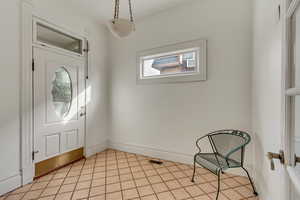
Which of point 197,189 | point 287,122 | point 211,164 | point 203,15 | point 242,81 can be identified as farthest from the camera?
point 203,15

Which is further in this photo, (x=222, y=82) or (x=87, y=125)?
(x=87, y=125)

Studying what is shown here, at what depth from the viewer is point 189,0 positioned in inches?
99.1

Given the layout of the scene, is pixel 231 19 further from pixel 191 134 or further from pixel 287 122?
pixel 287 122

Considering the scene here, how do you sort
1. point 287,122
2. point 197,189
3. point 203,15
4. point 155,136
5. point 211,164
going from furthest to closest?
point 155,136 < point 203,15 < point 197,189 < point 211,164 < point 287,122

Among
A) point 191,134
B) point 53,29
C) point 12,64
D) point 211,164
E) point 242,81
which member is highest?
point 53,29

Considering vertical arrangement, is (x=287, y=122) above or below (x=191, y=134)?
above

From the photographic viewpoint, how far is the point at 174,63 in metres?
2.79

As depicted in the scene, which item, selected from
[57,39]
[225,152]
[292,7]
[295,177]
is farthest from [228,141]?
[57,39]

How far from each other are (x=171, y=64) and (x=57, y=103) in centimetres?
214

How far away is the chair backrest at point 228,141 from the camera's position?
1930mm

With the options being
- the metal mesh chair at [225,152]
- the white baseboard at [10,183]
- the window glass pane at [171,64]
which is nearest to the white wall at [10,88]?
the white baseboard at [10,183]

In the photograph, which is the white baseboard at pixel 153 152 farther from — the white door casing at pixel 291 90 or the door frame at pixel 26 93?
the white door casing at pixel 291 90

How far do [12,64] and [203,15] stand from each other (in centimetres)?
290

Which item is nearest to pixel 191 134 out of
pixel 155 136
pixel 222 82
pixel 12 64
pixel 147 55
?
pixel 155 136
